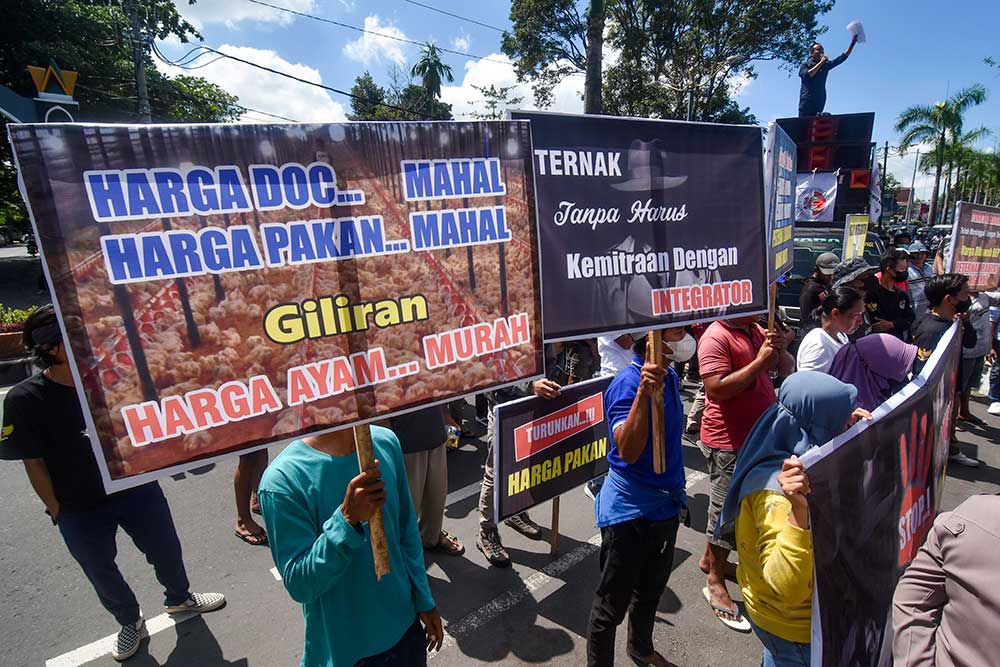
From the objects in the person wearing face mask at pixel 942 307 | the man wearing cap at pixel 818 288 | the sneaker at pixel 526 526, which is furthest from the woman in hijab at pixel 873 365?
the man wearing cap at pixel 818 288

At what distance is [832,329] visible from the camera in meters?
3.81

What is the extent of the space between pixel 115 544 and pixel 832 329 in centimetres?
471

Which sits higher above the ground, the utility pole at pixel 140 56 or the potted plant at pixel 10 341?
the utility pole at pixel 140 56

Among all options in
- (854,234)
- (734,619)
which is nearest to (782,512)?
(734,619)

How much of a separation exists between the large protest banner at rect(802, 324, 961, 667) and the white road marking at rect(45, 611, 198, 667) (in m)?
3.41

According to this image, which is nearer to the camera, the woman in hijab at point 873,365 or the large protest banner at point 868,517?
the large protest banner at point 868,517

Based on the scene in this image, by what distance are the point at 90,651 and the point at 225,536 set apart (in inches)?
46.3

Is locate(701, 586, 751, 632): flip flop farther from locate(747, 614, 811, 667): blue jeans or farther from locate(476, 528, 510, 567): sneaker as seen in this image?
locate(476, 528, 510, 567): sneaker

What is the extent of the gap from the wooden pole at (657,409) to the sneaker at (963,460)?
4719 mm

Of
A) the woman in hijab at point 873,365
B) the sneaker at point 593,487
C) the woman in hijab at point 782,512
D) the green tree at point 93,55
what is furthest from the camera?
the green tree at point 93,55

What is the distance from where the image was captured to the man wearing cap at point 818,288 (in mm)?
6641

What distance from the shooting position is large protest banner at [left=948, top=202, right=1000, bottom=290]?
5.56 metres

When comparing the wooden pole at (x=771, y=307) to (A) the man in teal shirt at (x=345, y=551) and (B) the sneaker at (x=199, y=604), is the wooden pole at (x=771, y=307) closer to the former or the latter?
(A) the man in teal shirt at (x=345, y=551)

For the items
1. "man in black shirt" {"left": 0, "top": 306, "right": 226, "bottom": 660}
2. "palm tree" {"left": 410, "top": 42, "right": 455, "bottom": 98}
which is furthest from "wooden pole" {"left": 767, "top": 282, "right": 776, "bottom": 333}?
"palm tree" {"left": 410, "top": 42, "right": 455, "bottom": 98}
